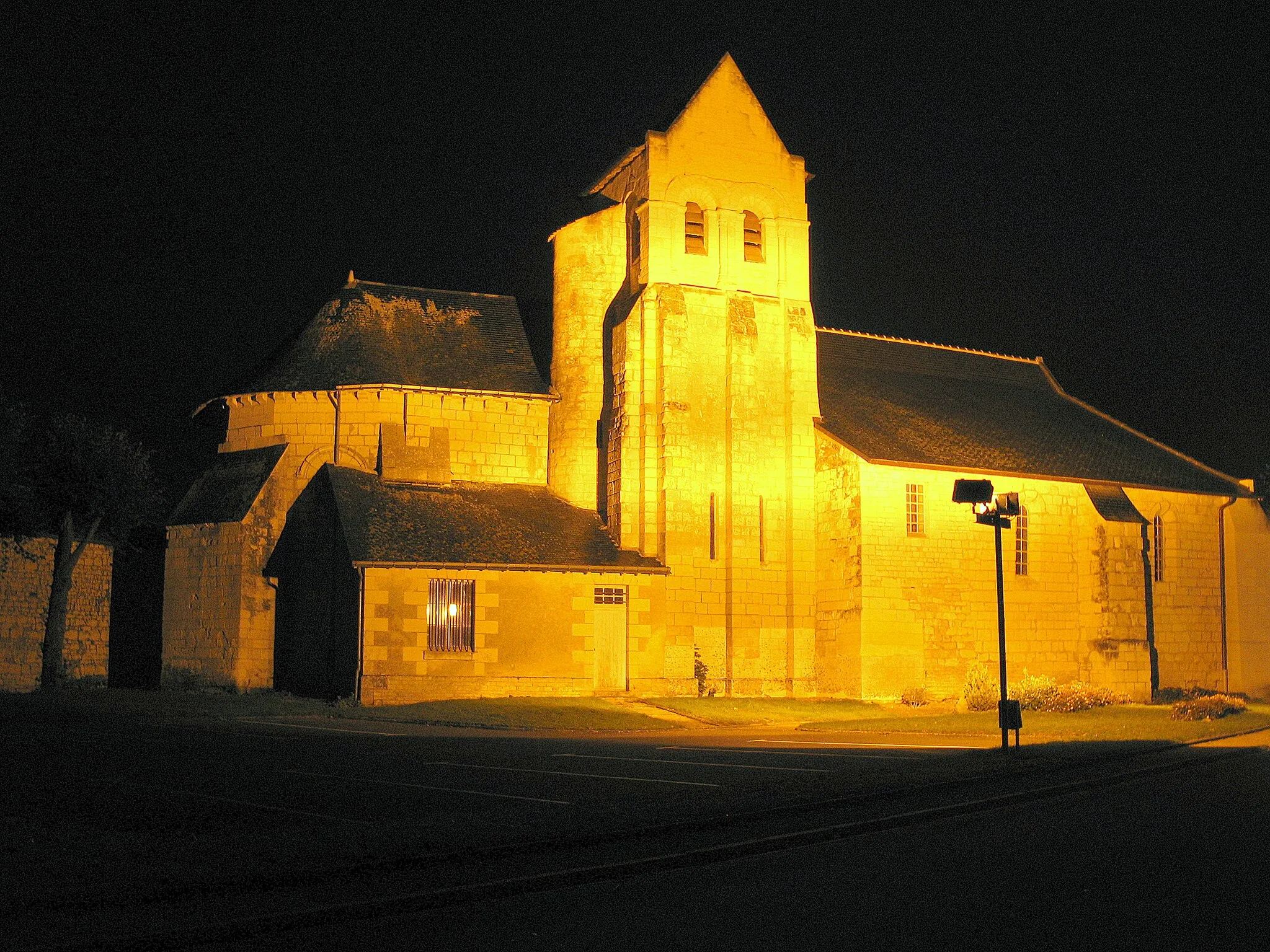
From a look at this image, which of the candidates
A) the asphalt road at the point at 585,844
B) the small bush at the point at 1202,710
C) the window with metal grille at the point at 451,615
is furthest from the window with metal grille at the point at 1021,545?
the asphalt road at the point at 585,844

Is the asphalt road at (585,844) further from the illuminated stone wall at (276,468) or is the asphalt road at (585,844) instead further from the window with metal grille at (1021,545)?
the window with metal grille at (1021,545)

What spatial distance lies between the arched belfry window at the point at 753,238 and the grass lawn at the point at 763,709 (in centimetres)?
1283

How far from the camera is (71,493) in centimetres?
3547

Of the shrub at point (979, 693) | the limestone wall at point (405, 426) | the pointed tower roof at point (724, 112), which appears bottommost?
the shrub at point (979, 693)

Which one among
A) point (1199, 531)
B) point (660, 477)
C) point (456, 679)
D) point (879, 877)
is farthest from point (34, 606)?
point (1199, 531)

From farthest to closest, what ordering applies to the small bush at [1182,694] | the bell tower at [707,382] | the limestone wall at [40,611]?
the small bush at [1182,694] → the limestone wall at [40,611] → the bell tower at [707,382]

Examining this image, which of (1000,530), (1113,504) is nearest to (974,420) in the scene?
(1113,504)

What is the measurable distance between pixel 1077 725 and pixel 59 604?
27.4m

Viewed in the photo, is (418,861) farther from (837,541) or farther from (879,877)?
(837,541)

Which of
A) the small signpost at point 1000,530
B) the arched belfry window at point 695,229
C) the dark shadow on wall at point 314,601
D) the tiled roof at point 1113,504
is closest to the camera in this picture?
the small signpost at point 1000,530

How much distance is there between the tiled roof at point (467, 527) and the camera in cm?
3058

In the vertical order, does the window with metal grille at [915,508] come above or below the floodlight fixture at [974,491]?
above

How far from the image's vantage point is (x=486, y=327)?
37719 millimetres

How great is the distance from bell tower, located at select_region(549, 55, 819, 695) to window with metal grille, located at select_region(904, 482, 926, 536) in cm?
274
